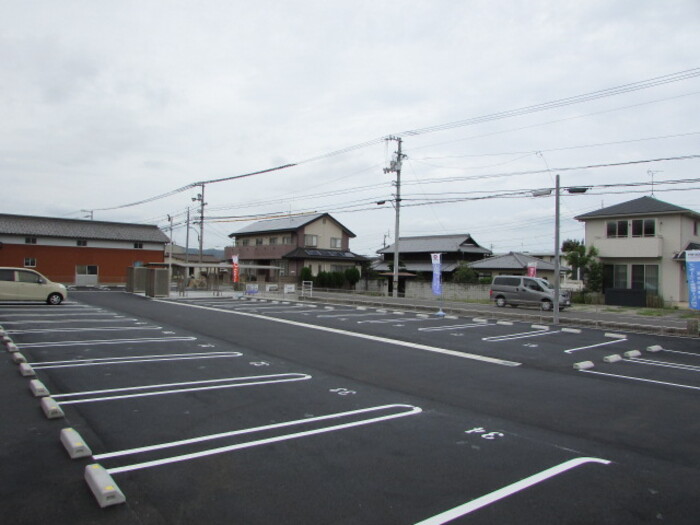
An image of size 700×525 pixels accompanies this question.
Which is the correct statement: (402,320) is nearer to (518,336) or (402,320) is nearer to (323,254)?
(518,336)

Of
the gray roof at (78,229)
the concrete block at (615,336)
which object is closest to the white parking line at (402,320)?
the concrete block at (615,336)

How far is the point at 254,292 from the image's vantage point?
31.6 metres

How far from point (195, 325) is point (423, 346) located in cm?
718

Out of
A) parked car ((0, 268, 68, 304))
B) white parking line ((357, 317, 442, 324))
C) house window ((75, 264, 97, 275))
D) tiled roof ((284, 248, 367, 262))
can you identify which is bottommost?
white parking line ((357, 317, 442, 324))

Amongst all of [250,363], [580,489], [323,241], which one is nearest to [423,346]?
[250,363]

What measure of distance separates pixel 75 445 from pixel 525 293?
22772 mm

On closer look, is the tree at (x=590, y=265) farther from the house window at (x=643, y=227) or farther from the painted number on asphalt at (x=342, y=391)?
the painted number on asphalt at (x=342, y=391)

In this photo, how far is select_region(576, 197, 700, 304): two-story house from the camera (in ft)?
84.7

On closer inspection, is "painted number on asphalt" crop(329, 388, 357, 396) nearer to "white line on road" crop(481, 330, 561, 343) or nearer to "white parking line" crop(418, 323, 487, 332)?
"white line on road" crop(481, 330, 561, 343)

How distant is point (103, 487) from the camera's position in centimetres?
330

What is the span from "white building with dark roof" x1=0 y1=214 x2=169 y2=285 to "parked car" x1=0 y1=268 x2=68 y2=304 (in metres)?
19.9

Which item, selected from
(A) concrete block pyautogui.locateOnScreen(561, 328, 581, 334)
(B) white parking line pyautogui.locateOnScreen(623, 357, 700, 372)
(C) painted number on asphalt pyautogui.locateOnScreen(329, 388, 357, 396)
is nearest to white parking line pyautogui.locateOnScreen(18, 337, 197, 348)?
(C) painted number on asphalt pyautogui.locateOnScreen(329, 388, 357, 396)

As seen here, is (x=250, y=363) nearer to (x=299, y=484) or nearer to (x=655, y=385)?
(x=299, y=484)

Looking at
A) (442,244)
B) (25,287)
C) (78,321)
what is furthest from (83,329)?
(442,244)
